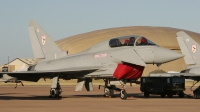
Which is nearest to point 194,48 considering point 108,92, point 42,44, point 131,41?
point 108,92

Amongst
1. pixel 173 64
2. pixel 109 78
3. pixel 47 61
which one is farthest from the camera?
pixel 173 64

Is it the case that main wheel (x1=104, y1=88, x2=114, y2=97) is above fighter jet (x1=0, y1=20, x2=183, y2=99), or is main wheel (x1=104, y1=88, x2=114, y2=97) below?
below

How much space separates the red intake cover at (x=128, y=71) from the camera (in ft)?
77.6

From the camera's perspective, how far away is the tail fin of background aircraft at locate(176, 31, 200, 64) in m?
29.1

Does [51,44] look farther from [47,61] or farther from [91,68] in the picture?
[91,68]

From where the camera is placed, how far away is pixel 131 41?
24.1 metres

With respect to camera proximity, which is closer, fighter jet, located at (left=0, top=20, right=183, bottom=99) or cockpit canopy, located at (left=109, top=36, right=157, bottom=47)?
fighter jet, located at (left=0, top=20, right=183, bottom=99)

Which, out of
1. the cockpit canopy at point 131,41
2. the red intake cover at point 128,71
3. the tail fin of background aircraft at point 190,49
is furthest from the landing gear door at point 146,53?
the tail fin of background aircraft at point 190,49

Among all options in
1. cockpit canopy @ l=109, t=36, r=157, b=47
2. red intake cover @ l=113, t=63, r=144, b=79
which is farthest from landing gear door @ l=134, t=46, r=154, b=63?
red intake cover @ l=113, t=63, r=144, b=79

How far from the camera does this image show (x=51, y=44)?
2794cm

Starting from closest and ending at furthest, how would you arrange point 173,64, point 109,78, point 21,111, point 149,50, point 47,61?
point 21,111 → point 149,50 → point 109,78 → point 47,61 → point 173,64

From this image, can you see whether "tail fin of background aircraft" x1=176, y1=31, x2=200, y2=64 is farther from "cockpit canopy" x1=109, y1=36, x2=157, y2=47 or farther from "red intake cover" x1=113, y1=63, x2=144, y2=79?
"red intake cover" x1=113, y1=63, x2=144, y2=79

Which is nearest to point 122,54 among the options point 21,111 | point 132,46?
point 132,46

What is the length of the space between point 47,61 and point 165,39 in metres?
62.6
